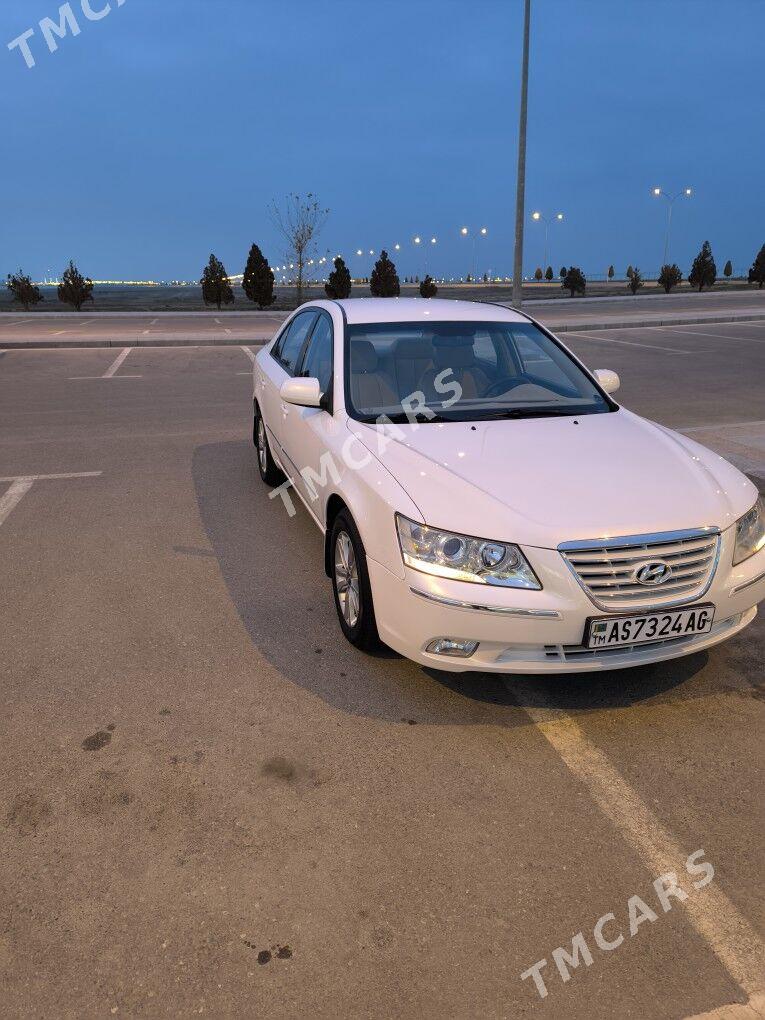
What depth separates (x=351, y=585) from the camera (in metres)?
3.64

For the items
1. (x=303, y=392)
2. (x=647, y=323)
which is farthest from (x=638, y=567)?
(x=647, y=323)

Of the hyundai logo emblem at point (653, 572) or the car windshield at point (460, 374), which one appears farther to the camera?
the car windshield at point (460, 374)

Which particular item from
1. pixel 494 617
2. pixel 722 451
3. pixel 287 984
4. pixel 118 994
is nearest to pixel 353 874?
pixel 287 984

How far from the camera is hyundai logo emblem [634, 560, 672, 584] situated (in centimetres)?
288

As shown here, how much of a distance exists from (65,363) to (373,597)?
13.2 meters

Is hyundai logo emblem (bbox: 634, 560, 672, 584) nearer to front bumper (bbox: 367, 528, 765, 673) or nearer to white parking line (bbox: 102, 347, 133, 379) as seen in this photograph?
front bumper (bbox: 367, 528, 765, 673)

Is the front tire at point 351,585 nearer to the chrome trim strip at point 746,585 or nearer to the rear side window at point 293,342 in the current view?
the chrome trim strip at point 746,585

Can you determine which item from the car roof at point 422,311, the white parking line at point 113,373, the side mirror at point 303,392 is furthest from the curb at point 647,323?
the side mirror at point 303,392

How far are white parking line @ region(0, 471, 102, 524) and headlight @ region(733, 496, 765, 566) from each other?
498cm

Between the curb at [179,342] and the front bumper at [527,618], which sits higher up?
the curb at [179,342]

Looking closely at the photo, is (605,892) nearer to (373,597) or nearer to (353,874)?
(353,874)

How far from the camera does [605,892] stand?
7.63 feet

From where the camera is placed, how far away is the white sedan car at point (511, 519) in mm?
2873

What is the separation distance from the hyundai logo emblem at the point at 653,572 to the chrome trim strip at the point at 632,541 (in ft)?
0.14
